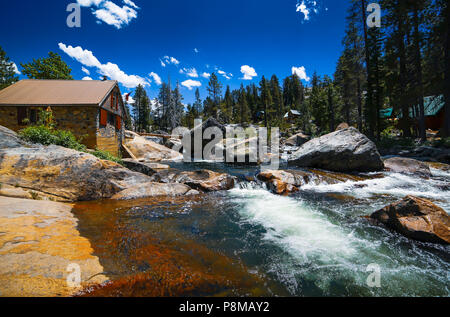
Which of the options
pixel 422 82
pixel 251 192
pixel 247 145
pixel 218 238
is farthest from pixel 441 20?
pixel 218 238

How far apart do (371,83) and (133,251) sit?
26.5m

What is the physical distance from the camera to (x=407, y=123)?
1877cm

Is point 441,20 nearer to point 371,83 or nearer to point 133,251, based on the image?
point 371,83

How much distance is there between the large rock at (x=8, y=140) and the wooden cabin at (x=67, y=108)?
650 centimetres

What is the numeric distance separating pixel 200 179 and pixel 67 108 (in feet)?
47.5

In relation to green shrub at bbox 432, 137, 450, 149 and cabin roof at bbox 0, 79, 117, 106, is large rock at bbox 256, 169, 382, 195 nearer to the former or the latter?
green shrub at bbox 432, 137, 450, 149

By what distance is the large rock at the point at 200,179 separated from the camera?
8758 millimetres

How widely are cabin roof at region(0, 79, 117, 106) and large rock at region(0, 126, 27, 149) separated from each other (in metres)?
8.26

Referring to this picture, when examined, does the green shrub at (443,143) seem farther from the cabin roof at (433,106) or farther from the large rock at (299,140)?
the large rock at (299,140)

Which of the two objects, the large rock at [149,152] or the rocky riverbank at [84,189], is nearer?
the rocky riverbank at [84,189]

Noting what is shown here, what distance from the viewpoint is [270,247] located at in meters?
4.02
